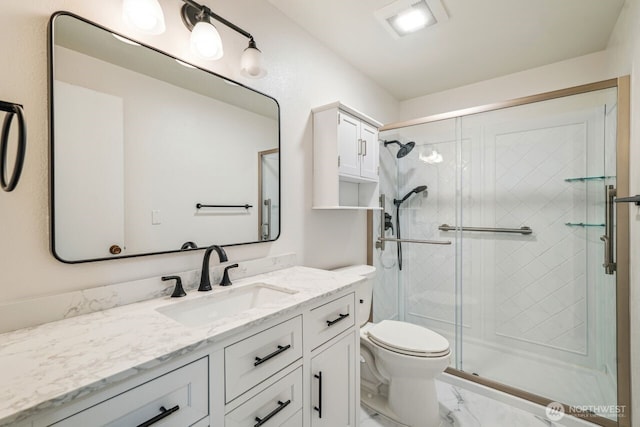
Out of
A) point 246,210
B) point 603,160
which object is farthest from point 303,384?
point 603,160

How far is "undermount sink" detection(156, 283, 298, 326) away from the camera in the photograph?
42.6 inches

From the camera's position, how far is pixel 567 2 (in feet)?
5.18

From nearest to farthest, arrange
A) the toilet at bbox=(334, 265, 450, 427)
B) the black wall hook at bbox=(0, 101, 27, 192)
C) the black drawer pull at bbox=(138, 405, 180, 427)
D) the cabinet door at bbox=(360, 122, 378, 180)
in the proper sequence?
the black drawer pull at bbox=(138, 405, 180, 427) → the black wall hook at bbox=(0, 101, 27, 192) → the toilet at bbox=(334, 265, 450, 427) → the cabinet door at bbox=(360, 122, 378, 180)

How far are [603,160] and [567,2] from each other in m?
0.93

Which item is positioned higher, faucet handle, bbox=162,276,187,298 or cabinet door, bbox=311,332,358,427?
faucet handle, bbox=162,276,187,298

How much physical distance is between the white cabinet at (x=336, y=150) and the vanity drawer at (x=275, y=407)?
3.36ft

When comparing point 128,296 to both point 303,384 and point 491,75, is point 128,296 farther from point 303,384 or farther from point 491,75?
point 491,75

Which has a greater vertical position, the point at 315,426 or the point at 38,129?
the point at 38,129

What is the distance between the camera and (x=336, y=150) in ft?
5.83

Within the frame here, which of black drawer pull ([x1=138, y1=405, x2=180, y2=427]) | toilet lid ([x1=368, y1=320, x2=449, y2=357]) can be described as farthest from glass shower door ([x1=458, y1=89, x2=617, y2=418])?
black drawer pull ([x1=138, y1=405, x2=180, y2=427])

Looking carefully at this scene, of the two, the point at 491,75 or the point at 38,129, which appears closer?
the point at 38,129

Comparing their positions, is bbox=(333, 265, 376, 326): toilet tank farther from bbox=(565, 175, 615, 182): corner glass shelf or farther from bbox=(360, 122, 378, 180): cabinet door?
bbox=(565, 175, 615, 182): corner glass shelf

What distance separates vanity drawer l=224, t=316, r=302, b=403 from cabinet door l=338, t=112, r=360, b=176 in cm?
106

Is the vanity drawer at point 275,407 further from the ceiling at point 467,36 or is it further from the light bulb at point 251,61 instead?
the ceiling at point 467,36
